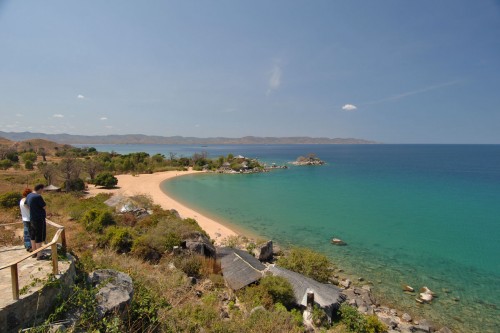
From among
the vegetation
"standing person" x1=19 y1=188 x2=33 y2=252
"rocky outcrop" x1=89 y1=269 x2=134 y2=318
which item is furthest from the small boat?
"standing person" x1=19 y1=188 x2=33 y2=252

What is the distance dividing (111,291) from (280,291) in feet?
22.9

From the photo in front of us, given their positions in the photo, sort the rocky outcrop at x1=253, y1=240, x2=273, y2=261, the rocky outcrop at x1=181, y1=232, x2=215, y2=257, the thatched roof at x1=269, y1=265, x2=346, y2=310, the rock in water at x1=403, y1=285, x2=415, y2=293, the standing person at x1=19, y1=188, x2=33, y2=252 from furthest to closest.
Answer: the rocky outcrop at x1=253, y1=240, x2=273, y2=261, the rocky outcrop at x1=181, y1=232, x2=215, y2=257, the rock in water at x1=403, y1=285, x2=415, y2=293, the thatched roof at x1=269, y1=265, x2=346, y2=310, the standing person at x1=19, y1=188, x2=33, y2=252

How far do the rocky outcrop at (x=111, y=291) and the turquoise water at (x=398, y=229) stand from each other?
12860mm

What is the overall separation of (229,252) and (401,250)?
14039 millimetres

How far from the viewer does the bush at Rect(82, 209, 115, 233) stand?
17.3m

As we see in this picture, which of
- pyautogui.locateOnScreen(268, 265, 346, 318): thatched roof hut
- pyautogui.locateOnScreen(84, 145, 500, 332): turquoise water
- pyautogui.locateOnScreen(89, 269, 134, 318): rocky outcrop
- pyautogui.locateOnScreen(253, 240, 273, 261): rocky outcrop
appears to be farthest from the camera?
pyautogui.locateOnScreen(253, 240, 273, 261): rocky outcrop

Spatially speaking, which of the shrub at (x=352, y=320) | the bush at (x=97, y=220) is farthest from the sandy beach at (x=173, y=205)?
the shrub at (x=352, y=320)

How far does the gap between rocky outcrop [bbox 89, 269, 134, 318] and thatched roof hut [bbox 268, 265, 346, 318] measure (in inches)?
283

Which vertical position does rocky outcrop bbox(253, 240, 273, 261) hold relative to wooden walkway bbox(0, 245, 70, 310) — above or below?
below

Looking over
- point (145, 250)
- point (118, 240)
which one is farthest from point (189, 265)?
point (118, 240)

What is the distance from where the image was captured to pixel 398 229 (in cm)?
2495

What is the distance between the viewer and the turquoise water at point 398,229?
14.0m

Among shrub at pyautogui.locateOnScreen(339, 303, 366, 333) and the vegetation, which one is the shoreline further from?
shrub at pyautogui.locateOnScreen(339, 303, 366, 333)

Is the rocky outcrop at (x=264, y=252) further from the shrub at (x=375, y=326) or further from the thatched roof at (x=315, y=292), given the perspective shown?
the shrub at (x=375, y=326)
